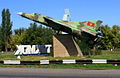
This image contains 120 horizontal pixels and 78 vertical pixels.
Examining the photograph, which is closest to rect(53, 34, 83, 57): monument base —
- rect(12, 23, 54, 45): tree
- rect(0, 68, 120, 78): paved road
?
rect(0, 68, 120, 78): paved road

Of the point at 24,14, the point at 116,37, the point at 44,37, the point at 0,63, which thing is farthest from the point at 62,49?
the point at 116,37

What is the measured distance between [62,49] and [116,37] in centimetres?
5266

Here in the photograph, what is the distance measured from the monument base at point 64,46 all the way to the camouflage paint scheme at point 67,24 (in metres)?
1.09

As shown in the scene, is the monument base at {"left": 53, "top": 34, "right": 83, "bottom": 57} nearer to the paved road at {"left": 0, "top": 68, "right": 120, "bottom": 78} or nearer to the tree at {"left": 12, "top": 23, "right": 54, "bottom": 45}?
the paved road at {"left": 0, "top": 68, "right": 120, "bottom": 78}

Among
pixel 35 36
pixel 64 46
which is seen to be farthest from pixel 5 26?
pixel 64 46

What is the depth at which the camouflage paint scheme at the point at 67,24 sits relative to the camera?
30359 millimetres

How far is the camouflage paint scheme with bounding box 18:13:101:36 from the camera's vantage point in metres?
30.4

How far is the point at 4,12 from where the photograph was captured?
74.8m

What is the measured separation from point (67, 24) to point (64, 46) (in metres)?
3.03

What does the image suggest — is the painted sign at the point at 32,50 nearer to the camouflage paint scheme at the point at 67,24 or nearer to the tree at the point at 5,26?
the camouflage paint scheme at the point at 67,24

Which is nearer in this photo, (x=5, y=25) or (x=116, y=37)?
(x=5, y=25)

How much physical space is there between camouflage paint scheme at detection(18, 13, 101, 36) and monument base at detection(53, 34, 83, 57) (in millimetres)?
1091

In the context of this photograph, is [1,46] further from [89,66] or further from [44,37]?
[89,66]

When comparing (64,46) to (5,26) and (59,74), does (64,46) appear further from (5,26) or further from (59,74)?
(5,26)
